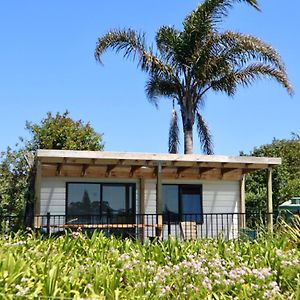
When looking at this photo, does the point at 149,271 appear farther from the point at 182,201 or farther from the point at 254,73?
the point at 254,73

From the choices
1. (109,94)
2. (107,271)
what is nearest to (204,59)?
(109,94)

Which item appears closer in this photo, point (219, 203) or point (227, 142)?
point (219, 203)

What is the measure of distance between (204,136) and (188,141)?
250cm

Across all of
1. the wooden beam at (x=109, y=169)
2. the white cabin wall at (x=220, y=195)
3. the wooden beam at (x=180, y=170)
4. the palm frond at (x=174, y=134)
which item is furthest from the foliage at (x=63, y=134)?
the white cabin wall at (x=220, y=195)

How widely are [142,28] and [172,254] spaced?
13.2 metres

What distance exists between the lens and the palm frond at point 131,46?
1792cm

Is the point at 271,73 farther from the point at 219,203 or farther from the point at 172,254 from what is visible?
the point at 172,254

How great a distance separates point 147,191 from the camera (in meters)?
15.4

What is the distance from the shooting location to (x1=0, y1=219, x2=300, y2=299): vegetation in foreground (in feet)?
13.8

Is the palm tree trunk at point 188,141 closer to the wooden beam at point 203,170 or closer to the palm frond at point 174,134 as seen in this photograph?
the wooden beam at point 203,170

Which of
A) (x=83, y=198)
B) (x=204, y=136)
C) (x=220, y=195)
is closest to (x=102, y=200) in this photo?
(x=83, y=198)

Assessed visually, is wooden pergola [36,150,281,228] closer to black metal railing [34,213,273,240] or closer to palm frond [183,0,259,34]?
black metal railing [34,213,273,240]

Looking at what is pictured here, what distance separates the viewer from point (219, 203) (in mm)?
16109

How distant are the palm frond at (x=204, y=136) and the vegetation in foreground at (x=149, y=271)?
13296 millimetres
